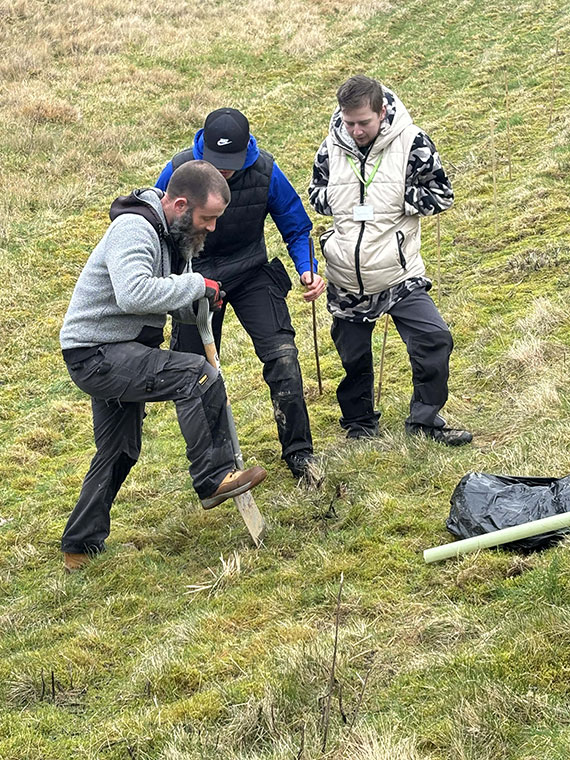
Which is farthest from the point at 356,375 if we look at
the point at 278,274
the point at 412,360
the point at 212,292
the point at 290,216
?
the point at 212,292

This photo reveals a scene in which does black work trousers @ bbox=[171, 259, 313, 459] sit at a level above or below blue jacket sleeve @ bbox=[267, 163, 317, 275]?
below

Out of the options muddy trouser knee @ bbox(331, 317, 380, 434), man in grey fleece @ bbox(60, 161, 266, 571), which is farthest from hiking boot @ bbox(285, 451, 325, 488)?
man in grey fleece @ bbox(60, 161, 266, 571)

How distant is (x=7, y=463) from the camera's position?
7.86 meters

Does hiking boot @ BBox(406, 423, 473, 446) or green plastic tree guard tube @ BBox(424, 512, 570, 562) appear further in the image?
hiking boot @ BBox(406, 423, 473, 446)

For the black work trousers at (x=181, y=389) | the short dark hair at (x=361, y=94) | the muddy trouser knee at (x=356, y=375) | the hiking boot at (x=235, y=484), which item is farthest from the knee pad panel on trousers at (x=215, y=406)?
the short dark hair at (x=361, y=94)

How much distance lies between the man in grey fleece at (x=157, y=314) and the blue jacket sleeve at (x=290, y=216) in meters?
1.20

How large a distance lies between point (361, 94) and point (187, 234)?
1.53m

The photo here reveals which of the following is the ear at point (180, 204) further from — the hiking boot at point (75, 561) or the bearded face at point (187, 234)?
the hiking boot at point (75, 561)

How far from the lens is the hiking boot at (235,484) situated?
509 cm

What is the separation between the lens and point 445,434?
6.25 meters

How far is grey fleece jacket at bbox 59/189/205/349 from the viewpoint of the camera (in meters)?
4.74

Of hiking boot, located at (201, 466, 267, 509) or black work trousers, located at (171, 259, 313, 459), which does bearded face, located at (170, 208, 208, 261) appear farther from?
hiking boot, located at (201, 466, 267, 509)

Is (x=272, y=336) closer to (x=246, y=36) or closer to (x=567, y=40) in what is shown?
(x=567, y=40)

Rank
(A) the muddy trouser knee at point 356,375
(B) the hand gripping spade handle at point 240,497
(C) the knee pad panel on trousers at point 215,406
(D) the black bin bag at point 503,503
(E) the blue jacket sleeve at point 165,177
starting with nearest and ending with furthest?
(D) the black bin bag at point 503,503 → (C) the knee pad panel on trousers at point 215,406 → (B) the hand gripping spade handle at point 240,497 → (E) the blue jacket sleeve at point 165,177 → (A) the muddy trouser knee at point 356,375
